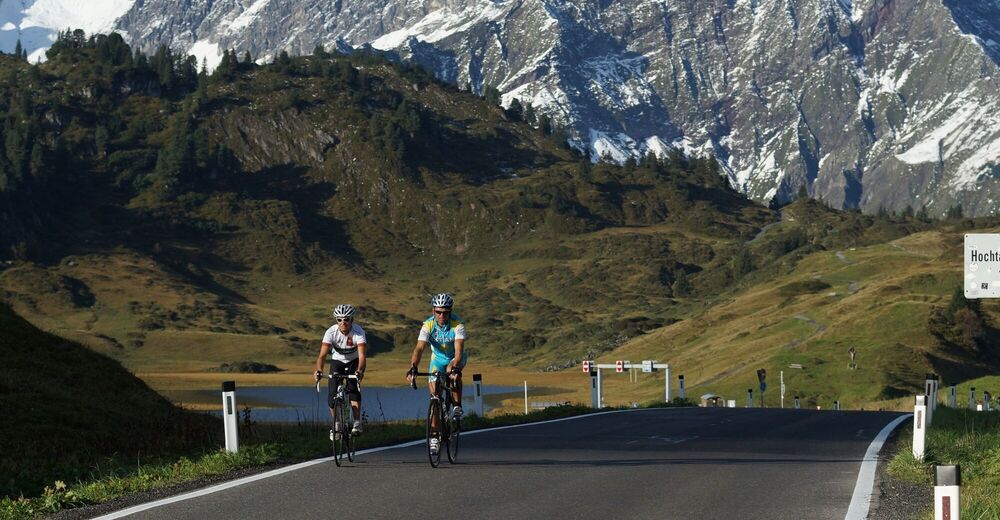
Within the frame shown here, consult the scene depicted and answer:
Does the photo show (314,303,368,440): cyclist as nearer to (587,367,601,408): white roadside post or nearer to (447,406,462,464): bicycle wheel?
(447,406,462,464): bicycle wheel

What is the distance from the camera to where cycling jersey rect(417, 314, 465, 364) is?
1983 cm

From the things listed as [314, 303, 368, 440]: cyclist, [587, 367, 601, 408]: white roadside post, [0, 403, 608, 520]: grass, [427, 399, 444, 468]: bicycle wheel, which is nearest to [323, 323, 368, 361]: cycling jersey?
[314, 303, 368, 440]: cyclist

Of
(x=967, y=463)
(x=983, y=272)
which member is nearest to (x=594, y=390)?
(x=983, y=272)

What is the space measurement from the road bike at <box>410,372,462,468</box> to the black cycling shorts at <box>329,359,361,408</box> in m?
0.89

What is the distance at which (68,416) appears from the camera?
27953 mm

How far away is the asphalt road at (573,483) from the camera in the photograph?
50.0 ft

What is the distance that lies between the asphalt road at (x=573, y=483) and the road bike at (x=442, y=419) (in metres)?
0.25

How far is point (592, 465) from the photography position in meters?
20.1

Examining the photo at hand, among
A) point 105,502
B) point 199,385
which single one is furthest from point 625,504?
point 199,385

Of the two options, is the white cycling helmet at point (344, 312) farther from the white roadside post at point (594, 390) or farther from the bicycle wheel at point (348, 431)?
the white roadside post at point (594, 390)

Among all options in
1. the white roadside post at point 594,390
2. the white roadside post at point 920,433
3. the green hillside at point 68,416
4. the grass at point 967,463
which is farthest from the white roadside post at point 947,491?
the white roadside post at point 594,390

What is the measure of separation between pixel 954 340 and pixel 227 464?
110 m

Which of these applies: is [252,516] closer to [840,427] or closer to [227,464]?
[227,464]

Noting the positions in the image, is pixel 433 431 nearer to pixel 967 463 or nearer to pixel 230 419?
pixel 230 419
